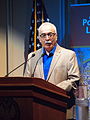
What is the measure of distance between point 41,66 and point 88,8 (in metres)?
1.11

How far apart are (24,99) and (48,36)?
46.9 inches

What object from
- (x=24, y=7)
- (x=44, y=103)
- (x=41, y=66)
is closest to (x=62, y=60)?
(x=41, y=66)

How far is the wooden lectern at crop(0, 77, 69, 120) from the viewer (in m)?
1.92

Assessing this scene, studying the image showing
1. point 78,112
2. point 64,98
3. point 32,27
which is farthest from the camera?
point 32,27

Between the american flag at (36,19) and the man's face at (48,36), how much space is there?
2.47ft

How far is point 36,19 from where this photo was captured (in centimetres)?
388

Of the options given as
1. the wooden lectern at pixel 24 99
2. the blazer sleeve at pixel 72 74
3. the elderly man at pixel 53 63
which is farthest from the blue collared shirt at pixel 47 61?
the wooden lectern at pixel 24 99

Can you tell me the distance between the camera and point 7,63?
4035 mm

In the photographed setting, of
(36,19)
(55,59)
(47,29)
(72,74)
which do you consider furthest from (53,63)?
(36,19)

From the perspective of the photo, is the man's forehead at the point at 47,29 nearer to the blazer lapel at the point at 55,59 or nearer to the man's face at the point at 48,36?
the man's face at the point at 48,36

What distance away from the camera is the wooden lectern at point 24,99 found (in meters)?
1.92

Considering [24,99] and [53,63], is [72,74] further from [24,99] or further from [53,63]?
[24,99]

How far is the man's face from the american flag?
2.47 feet

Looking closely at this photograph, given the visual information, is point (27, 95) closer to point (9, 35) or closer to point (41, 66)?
point (41, 66)
